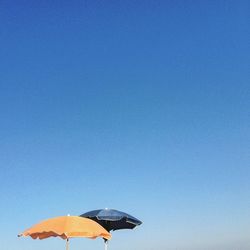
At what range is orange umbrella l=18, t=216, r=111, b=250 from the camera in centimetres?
1011

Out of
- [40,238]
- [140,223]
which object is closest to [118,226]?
[140,223]

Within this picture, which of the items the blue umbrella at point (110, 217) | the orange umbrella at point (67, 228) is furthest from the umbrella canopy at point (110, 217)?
the orange umbrella at point (67, 228)

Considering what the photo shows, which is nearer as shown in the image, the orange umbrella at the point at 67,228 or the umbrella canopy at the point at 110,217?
the orange umbrella at the point at 67,228

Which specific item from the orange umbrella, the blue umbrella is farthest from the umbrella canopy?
the orange umbrella

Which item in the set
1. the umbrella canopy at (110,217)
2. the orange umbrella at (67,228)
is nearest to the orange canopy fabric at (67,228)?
the orange umbrella at (67,228)

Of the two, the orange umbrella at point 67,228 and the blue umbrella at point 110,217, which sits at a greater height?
the blue umbrella at point 110,217

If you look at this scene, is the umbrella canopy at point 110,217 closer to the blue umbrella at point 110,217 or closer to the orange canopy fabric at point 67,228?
the blue umbrella at point 110,217

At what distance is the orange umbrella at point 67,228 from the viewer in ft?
33.2

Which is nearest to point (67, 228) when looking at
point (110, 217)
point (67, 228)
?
point (67, 228)

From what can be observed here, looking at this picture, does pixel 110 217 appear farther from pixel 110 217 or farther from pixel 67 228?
pixel 67 228

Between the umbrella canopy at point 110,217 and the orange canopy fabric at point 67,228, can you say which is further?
the umbrella canopy at point 110,217

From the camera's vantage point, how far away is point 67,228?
1012 centimetres

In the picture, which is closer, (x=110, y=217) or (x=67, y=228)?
(x=67, y=228)

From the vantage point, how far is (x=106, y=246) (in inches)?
572
